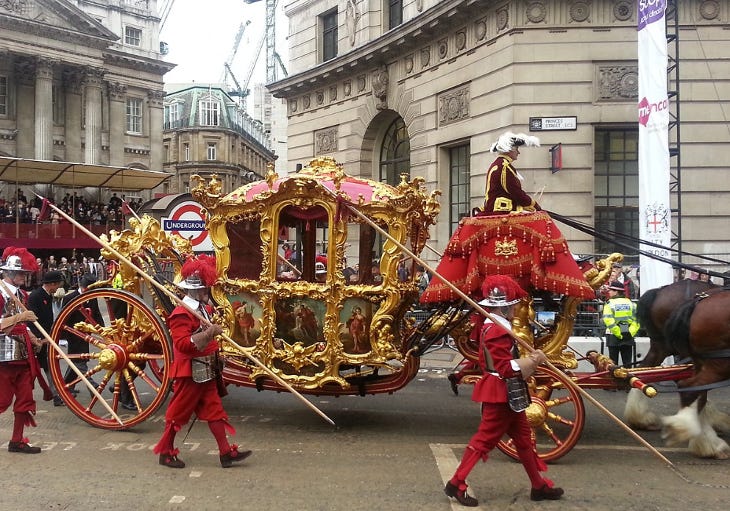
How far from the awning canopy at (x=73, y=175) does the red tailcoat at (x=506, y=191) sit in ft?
67.7

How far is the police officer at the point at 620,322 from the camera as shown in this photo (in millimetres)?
9211

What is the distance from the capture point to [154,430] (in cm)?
693

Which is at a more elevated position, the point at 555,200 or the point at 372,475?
the point at 555,200

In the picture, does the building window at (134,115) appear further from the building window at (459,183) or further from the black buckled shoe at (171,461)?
the black buckled shoe at (171,461)

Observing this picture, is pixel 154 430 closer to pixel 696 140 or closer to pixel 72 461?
pixel 72 461

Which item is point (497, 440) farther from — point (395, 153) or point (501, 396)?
point (395, 153)

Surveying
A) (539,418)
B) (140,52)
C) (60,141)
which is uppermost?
(140,52)

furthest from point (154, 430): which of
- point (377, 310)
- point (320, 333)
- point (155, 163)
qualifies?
point (155, 163)

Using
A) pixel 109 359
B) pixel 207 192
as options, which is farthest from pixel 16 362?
pixel 207 192

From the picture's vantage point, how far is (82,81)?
4034 centimetres

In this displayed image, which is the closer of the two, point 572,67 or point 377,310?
point 377,310

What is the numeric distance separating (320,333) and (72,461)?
2.52 m

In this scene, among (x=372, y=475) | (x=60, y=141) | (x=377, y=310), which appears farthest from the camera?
(x=60, y=141)

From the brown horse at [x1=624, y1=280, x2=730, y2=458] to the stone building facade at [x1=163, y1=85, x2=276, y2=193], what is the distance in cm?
5736
